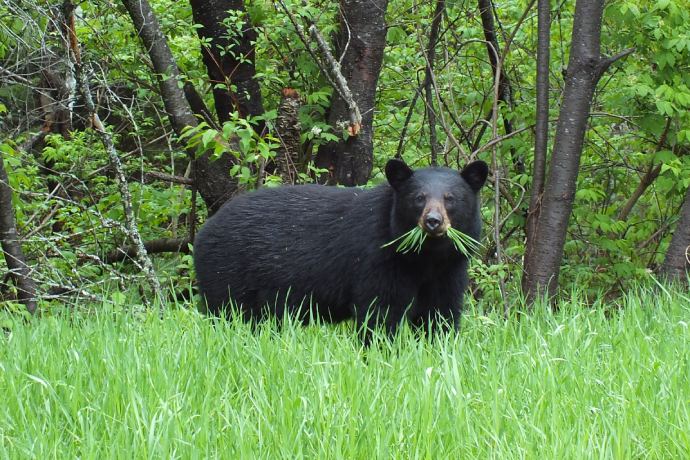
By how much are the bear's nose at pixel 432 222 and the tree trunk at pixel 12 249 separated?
2.97m

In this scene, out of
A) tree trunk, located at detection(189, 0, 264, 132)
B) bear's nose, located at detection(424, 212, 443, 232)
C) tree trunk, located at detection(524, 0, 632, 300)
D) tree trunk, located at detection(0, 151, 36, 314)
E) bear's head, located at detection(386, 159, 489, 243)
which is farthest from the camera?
tree trunk, located at detection(189, 0, 264, 132)

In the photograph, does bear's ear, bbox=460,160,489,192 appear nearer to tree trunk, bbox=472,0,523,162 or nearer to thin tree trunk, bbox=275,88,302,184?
thin tree trunk, bbox=275,88,302,184

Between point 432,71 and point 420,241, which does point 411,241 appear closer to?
point 420,241

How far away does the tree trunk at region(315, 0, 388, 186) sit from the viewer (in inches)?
309

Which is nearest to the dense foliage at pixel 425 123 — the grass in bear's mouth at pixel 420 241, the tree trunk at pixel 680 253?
the tree trunk at pixel 680 253

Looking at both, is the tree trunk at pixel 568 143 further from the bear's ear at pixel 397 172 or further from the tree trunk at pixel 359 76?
the bear's ear at pixel 397 172

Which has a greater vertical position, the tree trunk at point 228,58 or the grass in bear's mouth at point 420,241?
the tree trunk at point 228,58

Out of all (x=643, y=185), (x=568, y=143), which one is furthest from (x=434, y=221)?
(x=643, y=185)

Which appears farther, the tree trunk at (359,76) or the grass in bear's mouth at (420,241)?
the tree trunk at (359,76)

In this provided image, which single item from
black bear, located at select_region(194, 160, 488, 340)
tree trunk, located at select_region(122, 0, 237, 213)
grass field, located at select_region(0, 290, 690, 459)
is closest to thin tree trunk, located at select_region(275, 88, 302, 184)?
tree trunk, located at select_region(122, 0, 237, 213)

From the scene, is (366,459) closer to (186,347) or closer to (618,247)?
(186,347)

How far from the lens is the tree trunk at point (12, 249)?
22.2ft

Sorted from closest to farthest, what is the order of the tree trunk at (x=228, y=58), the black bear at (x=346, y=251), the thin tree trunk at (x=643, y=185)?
the black bear at (x=346, y=251), the tree trunk at (x=228, y=58), the thin tree trunk at (x=643, y=185)

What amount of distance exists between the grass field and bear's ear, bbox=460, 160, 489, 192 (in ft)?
3.60
